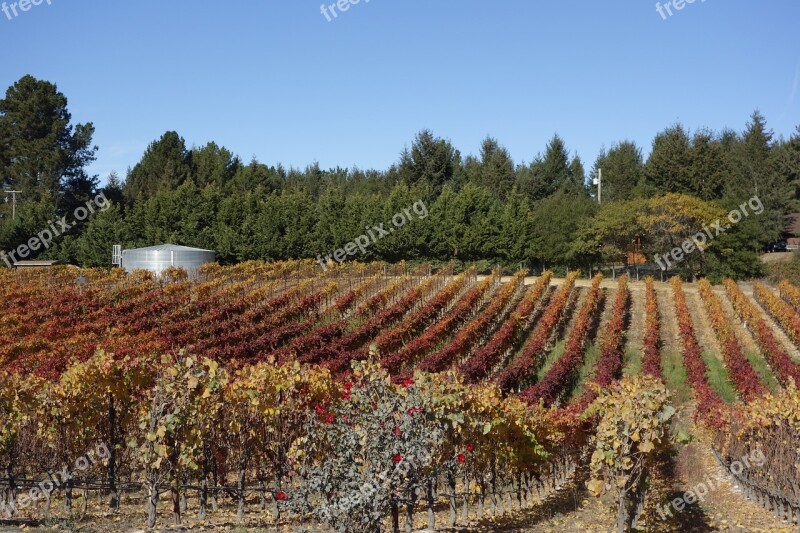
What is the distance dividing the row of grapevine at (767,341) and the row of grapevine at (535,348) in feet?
20.8

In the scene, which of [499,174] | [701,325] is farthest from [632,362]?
[499,174]

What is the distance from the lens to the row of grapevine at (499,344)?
19.4m

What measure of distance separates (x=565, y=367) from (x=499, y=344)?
276 cm

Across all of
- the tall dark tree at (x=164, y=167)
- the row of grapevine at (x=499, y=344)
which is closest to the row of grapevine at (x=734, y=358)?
the row of grapevine at (x=499, y=344)

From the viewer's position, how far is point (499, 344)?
21719 mm

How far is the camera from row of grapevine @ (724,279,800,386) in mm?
19484

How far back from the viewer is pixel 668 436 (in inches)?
328

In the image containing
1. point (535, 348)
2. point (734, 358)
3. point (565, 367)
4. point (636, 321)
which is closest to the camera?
point (565, 367)

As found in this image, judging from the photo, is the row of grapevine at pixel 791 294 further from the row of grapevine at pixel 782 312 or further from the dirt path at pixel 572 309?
the dirt path at pixel 572 309

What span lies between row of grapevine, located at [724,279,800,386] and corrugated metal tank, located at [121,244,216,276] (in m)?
25.1

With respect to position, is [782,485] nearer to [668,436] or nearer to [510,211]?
[668,436]

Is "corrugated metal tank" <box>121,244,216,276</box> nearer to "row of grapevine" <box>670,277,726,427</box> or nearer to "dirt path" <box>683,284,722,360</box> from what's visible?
"row of grapevine" <box>670,277,726,427</box>

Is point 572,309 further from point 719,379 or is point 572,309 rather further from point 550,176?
point 550,176

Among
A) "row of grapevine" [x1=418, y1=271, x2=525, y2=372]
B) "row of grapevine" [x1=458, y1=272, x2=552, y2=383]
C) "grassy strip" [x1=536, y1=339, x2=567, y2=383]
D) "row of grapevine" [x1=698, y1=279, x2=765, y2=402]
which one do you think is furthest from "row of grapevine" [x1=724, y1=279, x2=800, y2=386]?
"row of grapevine" [x1=418, y1=271, x2=525, y2=372]
